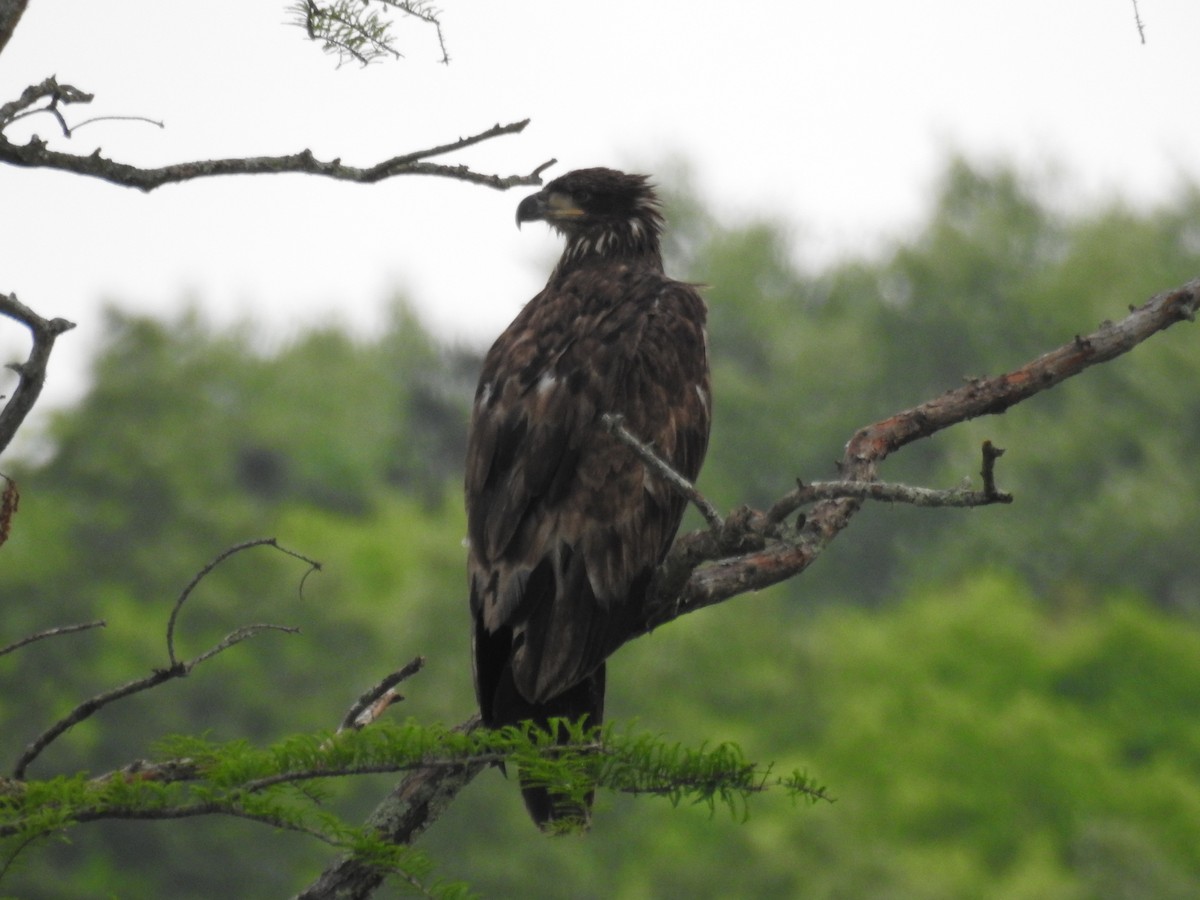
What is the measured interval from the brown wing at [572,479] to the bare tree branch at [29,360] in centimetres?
213

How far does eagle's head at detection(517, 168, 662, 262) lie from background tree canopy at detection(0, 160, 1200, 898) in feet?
49.5

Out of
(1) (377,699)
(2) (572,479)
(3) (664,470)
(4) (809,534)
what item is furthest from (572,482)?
(3) (664,470)

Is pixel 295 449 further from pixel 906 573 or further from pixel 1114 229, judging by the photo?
pixel 1114 229

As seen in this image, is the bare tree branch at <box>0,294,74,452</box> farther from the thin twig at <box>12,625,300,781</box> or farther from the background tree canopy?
the background tree canopy

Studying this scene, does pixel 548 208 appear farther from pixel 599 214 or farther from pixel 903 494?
pixel 903 494

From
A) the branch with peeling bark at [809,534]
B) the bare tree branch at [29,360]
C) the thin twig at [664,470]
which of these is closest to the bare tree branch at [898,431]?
the branch with peeling bark at [809,534]

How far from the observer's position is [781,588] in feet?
191

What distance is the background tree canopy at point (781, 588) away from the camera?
34.5 meters

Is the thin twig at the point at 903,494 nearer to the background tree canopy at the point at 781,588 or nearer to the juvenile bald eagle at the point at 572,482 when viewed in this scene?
the juvenile bald eagle at the point at 572,482

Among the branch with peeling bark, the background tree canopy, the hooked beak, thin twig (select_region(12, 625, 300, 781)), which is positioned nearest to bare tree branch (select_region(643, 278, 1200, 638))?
the branch with peeling bark

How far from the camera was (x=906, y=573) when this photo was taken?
60719 millimetres

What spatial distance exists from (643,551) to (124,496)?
3792 centimetres

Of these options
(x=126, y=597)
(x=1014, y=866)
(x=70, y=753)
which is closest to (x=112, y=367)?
(x=126, y=597)

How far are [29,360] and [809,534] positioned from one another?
7.76 feet
